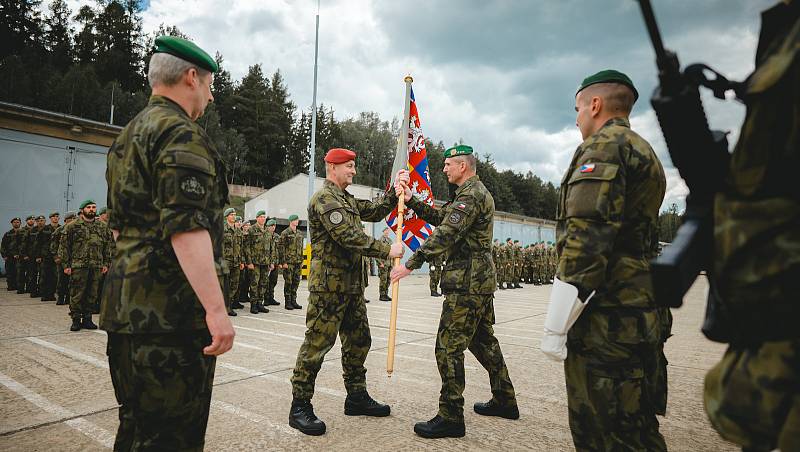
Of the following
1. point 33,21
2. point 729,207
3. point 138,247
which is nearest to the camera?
point 729,207

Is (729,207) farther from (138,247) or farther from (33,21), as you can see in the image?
(33,21)

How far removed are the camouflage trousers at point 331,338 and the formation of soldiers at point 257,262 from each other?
24.4 feet

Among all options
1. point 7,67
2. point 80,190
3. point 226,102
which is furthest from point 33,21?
point 80,190

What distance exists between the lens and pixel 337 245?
4160 millimetres

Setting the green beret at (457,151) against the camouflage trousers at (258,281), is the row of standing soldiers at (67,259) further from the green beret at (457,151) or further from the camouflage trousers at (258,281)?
the green beret at (457,151)

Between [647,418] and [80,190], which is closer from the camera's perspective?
[647,418]

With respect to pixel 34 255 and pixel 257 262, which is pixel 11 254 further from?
pixel 257 262

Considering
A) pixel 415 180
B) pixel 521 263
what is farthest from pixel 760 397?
pixel 521 263

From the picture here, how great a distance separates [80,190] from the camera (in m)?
17.6

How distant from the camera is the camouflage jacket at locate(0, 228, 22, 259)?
14.2 meters

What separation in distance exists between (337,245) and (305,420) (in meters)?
1.49

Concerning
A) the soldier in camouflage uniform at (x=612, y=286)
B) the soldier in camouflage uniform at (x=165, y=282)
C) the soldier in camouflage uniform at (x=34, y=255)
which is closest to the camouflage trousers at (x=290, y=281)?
the soldier in camouflage uniform at (x=34, y=255)

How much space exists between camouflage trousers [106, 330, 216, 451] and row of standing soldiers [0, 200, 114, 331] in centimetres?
737

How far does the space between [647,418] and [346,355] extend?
2.55 metres
